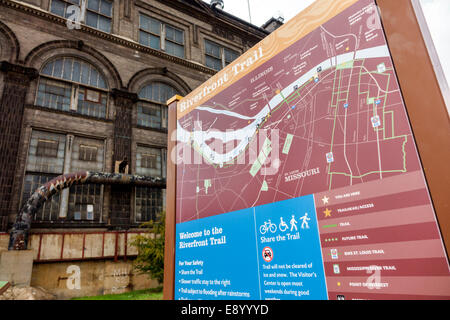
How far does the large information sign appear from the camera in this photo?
191 cm

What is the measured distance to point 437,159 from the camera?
1.82 metres

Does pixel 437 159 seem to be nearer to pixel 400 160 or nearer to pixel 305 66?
pixel 400 160

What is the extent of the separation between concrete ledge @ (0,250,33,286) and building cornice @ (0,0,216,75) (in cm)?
1138

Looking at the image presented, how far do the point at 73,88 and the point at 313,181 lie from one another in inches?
623

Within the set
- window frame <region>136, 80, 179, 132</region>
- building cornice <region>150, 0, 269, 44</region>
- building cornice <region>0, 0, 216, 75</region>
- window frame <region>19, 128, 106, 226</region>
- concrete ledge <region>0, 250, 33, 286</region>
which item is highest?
building cornice <region>150, 0, 269, 44</region>

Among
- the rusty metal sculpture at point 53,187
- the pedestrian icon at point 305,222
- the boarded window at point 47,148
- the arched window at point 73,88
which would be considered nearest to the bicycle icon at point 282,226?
the pedestrian icon at point 305,222

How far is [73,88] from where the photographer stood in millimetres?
15219

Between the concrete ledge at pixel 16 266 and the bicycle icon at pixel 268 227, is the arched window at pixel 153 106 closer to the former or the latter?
the concrete ledge at pixel 16 266

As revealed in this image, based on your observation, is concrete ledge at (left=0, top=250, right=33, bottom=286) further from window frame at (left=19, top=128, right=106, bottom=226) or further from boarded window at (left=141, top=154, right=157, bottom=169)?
boarded window at (left=141, top=154, right=157, bottom=169)

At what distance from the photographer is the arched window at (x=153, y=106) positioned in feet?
55.9

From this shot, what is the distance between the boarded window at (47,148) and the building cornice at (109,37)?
6390 mm

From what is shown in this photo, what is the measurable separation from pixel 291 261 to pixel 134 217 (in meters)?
13.7

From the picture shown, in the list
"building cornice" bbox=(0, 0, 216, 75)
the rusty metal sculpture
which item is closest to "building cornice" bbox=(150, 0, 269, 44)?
"building cornice" bbox=(0, 0, 216, 75)
